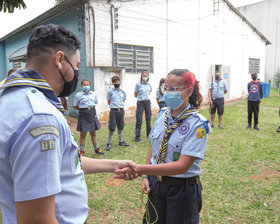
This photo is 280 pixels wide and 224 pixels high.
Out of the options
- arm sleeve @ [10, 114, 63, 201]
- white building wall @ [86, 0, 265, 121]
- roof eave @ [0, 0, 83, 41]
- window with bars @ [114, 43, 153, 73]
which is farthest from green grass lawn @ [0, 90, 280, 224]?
roof eave @ [0, 0, 83, 41]

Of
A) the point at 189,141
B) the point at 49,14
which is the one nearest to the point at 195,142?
the point at 189,141

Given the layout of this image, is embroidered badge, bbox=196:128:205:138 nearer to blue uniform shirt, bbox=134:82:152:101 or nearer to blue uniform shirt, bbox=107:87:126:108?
blue uniform shirt, bbox=107:87:126:108

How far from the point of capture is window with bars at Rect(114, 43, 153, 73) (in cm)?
982

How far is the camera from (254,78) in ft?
25.9

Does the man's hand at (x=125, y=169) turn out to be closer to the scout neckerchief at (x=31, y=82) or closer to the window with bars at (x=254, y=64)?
the scout neckerchief at (x=31, y=82)

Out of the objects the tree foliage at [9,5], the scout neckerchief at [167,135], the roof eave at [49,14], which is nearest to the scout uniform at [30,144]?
the scout neckerchief at [167,135]

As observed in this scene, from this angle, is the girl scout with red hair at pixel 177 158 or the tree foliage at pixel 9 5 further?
the tree foliage at pixel 9 5

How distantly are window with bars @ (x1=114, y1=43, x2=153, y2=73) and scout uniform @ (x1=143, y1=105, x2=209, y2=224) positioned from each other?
822 cm

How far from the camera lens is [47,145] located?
0.92 m

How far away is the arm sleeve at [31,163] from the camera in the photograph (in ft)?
2.92

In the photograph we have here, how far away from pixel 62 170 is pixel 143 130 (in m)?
7.03

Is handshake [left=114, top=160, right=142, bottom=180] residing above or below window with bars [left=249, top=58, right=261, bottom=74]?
below

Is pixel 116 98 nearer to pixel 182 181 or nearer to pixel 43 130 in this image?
pixel 182 181

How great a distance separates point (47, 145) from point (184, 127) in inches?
46.7
